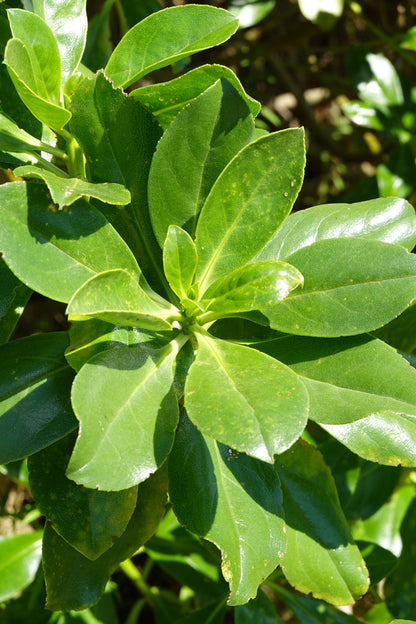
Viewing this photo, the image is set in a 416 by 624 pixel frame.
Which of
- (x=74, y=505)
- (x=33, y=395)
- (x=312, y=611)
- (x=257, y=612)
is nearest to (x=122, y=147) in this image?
(x=33, y=395)

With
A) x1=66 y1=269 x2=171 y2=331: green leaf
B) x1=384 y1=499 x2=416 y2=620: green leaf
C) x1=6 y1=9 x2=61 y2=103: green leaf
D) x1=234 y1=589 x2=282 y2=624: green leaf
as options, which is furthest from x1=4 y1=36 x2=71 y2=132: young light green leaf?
x1=384 y1=499 x2=416 y2=620: green leaf

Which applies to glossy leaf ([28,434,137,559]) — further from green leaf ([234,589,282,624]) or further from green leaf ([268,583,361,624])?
green leaf ([268,583,361,624])

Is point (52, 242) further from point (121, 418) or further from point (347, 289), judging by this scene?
point (347, 289)

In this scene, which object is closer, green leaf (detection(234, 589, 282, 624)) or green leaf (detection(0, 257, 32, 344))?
green leaf (detection(0, 257, 32, 344))

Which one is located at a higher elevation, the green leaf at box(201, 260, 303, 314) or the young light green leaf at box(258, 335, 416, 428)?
the green leaf at box(201, 260, 303, 314)

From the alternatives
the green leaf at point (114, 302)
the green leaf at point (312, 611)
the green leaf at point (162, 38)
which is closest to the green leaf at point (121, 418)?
the green leaf at point (114, 302)
